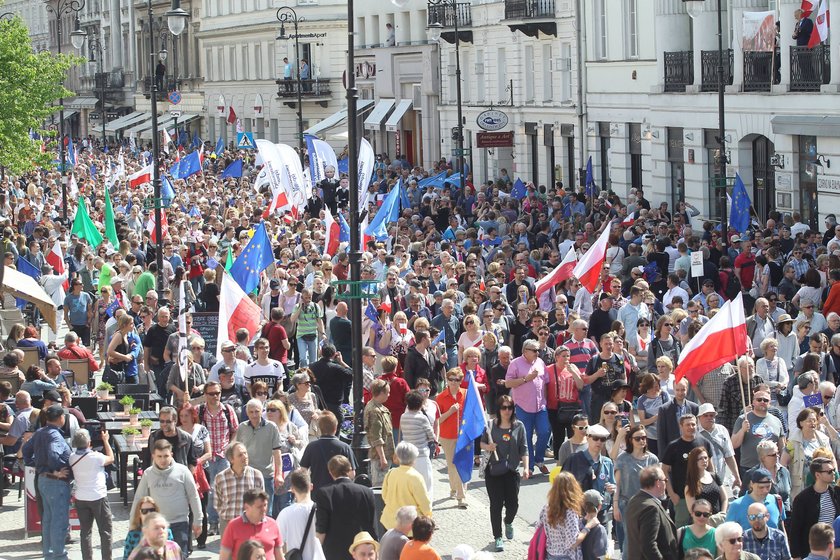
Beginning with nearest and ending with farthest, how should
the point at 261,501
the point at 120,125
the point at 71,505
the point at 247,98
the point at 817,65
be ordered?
the point at 261,501
the point at 71,505
the point at 817,65
the point at 247,98
the point at 120,125

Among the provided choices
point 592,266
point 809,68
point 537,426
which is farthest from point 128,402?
point 809,68

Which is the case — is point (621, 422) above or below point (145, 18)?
below

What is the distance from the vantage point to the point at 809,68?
32312mm

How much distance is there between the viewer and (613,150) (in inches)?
1687

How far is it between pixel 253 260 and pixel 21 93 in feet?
72.5

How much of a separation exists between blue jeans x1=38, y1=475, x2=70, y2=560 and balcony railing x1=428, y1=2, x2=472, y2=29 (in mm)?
40761

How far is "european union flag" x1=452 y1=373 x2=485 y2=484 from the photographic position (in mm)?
15469

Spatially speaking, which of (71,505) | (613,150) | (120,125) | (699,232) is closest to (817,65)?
(699,232)

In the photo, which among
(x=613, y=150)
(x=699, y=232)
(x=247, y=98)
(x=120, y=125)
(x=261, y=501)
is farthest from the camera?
(x=120, y=125)

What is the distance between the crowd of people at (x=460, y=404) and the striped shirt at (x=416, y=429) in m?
0.02

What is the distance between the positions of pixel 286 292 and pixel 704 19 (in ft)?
56.3

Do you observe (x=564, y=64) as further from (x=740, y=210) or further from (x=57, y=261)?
(x=57, y=261)

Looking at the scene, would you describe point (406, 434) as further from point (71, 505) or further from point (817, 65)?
point (817, 65)

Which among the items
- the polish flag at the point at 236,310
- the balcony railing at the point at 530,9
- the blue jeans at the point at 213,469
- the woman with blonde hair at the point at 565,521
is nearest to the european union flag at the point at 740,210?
the polish flag at the point at 236,310
